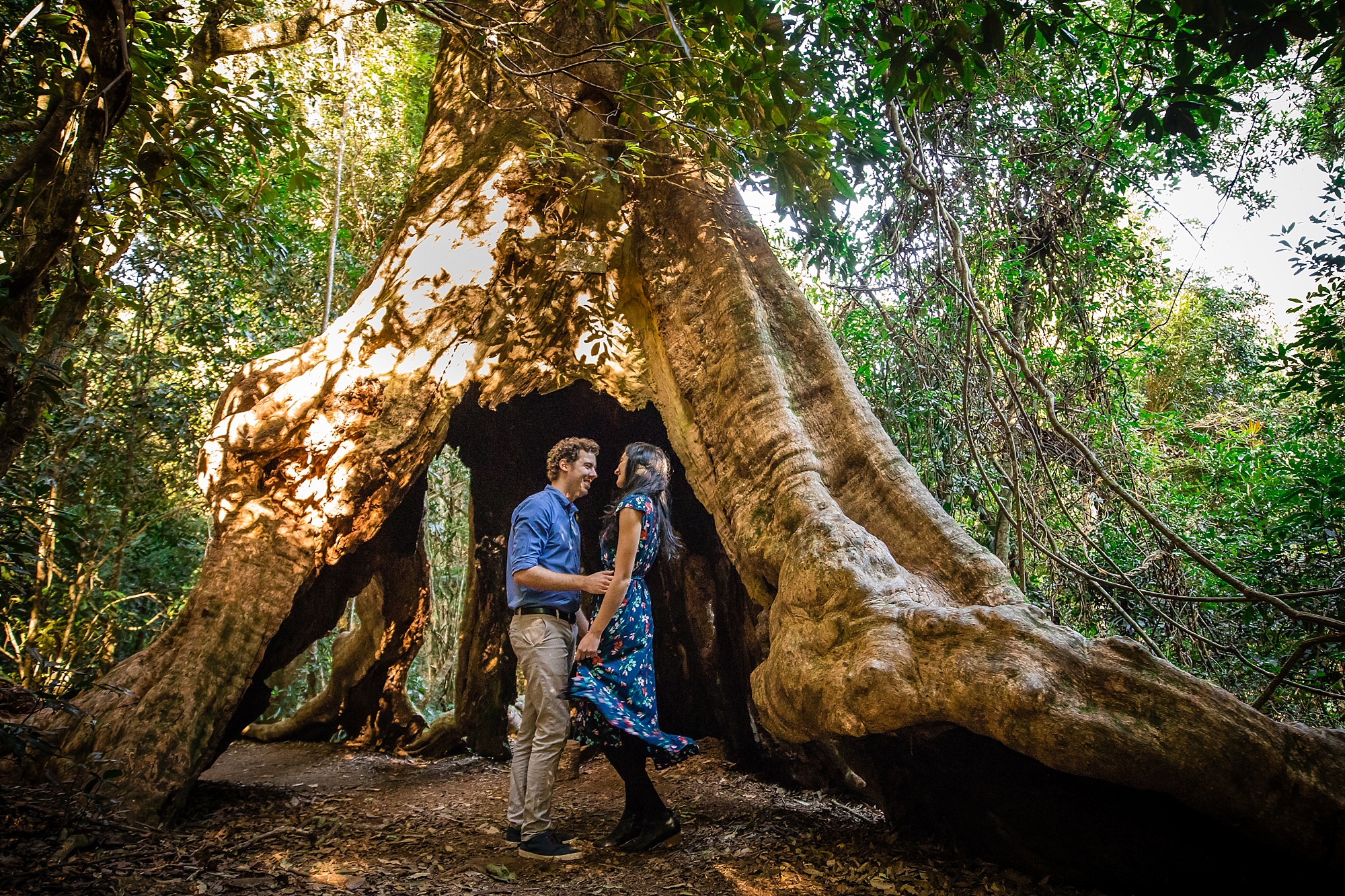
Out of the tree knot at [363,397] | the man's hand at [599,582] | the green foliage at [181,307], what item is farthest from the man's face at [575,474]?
the green foliage at [181,307]

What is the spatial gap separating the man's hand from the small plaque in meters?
2.32

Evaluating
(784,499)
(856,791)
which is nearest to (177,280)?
(784,499)

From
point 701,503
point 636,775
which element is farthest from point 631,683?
point 701,503

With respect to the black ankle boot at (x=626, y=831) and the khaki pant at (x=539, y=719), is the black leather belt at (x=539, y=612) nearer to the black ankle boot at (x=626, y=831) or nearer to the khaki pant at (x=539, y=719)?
the khaki pant at (x=539, y=719)

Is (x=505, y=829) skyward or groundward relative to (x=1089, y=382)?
groundward

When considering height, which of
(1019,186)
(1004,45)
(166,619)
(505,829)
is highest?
(1019,186)

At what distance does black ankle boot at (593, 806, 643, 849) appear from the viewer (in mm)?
3191

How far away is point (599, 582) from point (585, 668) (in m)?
0.38

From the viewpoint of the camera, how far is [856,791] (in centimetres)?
381

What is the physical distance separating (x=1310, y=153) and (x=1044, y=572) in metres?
4.18

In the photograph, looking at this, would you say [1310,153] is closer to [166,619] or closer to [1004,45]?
[1004,45]

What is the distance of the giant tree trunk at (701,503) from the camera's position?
2098 millimetres

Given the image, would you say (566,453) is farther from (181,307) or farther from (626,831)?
(181,307)

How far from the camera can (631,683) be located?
3.22 meters
